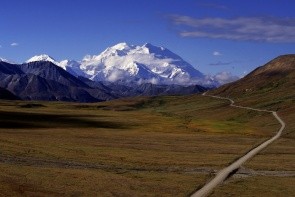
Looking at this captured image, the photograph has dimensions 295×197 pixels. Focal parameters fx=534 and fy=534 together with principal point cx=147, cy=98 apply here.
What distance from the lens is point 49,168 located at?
64.7 m

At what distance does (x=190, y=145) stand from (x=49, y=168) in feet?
158

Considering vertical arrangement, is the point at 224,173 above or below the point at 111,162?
below

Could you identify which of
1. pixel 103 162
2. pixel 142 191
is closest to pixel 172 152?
pixel 103 162

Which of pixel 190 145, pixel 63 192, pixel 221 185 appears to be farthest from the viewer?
pixel 190 145

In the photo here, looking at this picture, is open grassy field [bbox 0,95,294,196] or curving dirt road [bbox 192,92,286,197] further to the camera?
curving dirt road [bbox 192,92,286,197]

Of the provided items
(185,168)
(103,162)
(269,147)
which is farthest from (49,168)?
(269,147)

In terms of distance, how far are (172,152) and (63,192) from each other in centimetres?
4527

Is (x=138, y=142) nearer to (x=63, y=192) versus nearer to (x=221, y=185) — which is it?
(x=221, y=185)

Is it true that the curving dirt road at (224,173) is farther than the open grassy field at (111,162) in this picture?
Yes

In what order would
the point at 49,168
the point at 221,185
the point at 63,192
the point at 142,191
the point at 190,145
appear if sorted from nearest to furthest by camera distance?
the point at 63,192, the point at 142,191, the point at 221,185, the point at 49,168, the point at 190,145

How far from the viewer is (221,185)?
5988 cm

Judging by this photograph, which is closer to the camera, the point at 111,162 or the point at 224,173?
the point at 224,173

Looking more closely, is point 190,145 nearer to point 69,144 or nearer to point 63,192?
point 69,144

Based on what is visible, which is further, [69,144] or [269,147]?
[269,147]
